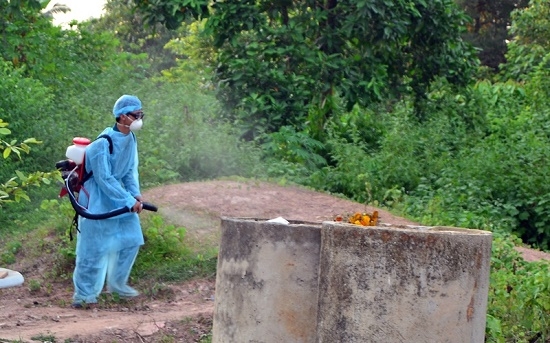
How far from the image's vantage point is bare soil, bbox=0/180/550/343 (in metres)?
6.04

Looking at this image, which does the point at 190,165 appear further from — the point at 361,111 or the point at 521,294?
the point at 521,294

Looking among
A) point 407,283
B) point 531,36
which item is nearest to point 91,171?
point 407,283

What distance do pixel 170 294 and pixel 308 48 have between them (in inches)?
264

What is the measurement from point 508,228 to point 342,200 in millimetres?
2056

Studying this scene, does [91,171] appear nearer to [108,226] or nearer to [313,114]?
[108,226]

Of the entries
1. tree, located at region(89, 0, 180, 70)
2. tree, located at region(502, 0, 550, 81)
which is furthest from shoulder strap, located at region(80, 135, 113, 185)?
tree, located at region(89, 0, 180, 70)

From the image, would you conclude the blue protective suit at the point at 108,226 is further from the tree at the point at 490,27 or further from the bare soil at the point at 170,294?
the tree at the point at 490,27

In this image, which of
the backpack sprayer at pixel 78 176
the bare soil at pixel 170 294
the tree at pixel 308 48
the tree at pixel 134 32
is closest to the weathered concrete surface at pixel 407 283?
the bare soil at pixel 170 294

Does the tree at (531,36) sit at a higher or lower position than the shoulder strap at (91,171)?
higher

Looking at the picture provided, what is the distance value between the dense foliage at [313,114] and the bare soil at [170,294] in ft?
2.21

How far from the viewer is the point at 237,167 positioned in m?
11.9

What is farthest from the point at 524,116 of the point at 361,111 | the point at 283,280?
the point at 283,280

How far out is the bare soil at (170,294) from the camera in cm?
604

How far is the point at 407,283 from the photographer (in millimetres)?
4074
